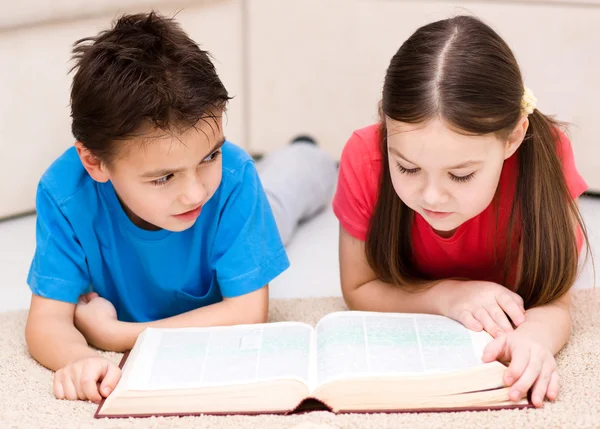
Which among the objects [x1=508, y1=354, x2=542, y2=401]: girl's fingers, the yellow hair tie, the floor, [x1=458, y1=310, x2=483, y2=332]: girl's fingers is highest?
the yellow hair tie

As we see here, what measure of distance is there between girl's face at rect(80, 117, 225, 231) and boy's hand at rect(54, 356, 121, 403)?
18 centimetres

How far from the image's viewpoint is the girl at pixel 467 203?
0.92 m

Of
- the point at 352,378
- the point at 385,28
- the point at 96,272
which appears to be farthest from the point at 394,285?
the point at 385,28

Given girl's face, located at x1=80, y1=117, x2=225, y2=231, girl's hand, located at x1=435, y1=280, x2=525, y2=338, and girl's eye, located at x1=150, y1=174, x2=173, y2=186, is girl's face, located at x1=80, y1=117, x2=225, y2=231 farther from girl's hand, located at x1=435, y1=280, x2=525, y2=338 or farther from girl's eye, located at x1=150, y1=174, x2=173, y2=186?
girl's hand, located at x1=435, y1=280, x2=525, y2=338

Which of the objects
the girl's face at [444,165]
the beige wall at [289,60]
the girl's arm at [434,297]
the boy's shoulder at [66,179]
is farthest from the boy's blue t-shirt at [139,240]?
the beige wall at [289,60]

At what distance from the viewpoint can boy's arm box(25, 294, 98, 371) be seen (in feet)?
3.34

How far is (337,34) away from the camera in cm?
180

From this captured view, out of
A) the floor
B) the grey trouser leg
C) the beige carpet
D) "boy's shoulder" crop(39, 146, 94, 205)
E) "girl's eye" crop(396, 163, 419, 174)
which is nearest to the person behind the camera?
the beige carpet

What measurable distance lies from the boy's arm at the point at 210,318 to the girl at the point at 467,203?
14cm

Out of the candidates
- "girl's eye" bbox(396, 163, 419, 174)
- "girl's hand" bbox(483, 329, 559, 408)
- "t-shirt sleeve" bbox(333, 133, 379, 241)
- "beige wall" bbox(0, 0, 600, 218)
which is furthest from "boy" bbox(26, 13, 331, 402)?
"beige wall" bbox(0, 0, 600, 218)

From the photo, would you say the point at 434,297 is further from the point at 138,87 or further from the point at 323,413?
the point at 138,87

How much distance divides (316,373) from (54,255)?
38cm

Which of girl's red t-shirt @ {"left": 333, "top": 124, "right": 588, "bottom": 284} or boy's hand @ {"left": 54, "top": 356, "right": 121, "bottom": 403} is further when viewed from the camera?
girl's red t-shirt @ {"left": 333, "top": 124, "right": 588, "bottom": 284}

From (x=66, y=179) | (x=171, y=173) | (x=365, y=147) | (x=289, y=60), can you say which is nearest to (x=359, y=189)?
(x=365, y=147)
